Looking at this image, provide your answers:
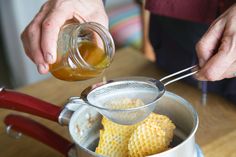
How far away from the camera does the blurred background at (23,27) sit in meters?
1.64

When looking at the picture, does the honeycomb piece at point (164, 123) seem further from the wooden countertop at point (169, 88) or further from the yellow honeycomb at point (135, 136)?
the wooden countertop at point (169, 88)

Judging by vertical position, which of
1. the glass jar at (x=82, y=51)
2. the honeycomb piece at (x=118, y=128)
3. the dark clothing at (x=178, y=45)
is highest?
the glass jar at (x=82, y=51)

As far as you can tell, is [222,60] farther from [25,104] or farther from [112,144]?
[25,104]

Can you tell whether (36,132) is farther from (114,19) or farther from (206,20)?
(114,19)

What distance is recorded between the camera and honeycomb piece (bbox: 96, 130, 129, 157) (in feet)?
1.71

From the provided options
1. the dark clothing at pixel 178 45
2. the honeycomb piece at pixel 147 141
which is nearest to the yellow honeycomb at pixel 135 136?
the honeycomb piece at pixel 147 141

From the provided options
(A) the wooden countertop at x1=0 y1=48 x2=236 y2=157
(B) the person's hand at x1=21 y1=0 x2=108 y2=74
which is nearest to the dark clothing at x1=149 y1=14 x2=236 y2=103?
(A) the wooden countertop at x1=0 y1=48 x2=236 y2=157

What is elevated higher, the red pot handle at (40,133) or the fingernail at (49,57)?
the fingernail at (49,57)

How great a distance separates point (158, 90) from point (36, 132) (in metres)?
0.21

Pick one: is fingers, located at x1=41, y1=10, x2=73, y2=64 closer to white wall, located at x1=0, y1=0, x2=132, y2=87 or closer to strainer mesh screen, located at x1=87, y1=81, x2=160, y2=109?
strainer mesh screen, located at x1=87, y1=81, x2=160, y2=109

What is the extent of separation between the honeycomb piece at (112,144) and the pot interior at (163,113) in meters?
0.02

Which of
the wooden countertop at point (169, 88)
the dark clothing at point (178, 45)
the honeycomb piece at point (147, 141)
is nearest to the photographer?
the honeycomb piece at point (147, 141)

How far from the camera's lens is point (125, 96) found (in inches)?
22.5

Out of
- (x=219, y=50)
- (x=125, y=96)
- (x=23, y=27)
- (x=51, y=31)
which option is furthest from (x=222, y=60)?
(x=23, y=27)
